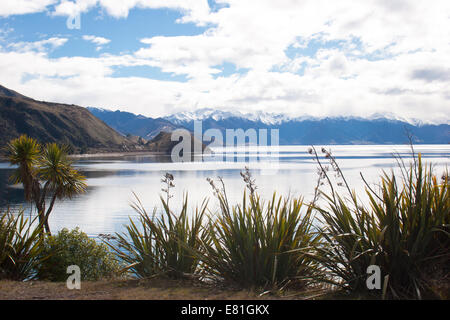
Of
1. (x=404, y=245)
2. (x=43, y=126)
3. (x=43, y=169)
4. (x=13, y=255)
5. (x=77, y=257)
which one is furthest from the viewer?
(x=43, y=126)

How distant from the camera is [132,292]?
500 cm

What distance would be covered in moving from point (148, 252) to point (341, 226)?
9.88 feet

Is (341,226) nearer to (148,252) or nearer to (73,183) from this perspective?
(148,252)

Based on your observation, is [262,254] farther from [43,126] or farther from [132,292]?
[43,126]

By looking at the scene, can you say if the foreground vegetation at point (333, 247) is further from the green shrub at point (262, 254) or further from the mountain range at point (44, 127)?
the mountain range at point (44, 127)

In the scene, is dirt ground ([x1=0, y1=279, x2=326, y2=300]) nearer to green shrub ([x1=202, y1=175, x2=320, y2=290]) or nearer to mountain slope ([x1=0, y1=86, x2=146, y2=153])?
green shrub ([x1=202, y1=175, x2=320, y2=290])

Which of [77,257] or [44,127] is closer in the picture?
[77,257]

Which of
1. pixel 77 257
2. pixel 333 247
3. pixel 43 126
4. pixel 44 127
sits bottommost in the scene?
pixel 77 257

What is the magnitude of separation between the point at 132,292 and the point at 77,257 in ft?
18.6

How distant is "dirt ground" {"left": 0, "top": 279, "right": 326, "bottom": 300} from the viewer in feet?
15.5

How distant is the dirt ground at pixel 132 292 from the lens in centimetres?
471

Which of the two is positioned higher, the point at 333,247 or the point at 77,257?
the point at 333,247

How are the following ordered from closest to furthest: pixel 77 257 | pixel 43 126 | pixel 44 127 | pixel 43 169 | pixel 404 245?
pixel 404 245
pixel 77 257
pixel 43 169
pixel 44 127
pixel 43 126

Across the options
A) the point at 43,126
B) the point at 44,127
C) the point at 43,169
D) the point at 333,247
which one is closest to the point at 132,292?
the point at 333,247
